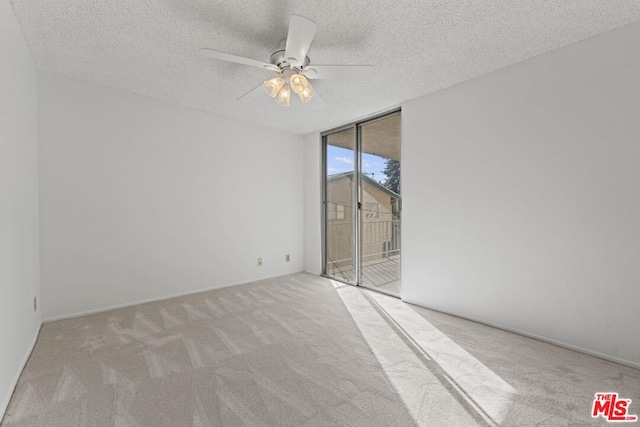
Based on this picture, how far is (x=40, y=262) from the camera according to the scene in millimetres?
2613

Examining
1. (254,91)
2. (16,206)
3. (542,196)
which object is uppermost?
(254,91)

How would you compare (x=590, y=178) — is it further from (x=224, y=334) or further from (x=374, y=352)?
(x=224, y=334)

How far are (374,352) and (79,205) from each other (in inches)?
128

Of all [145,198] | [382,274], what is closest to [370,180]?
[382,274]

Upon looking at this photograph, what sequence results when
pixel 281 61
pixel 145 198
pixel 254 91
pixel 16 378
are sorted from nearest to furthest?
pixel 16 378, pixel 281 61, pixel 254 91, pixel 145 198

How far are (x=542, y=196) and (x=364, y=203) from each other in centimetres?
211

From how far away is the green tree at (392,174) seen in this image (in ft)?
11.7

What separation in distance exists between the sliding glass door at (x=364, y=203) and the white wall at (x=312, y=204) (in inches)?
4.8

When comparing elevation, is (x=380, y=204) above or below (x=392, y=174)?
below

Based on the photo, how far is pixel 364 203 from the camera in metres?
4.04

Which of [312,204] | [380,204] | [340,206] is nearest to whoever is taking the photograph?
[380,204]

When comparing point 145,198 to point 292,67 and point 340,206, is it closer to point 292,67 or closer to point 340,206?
point 292,67
